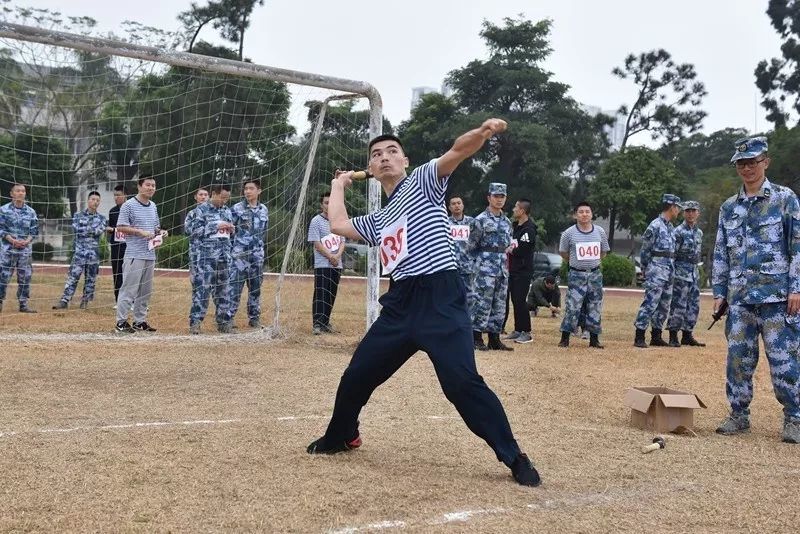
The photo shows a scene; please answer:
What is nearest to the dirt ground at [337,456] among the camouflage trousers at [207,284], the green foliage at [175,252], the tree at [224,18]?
the camouflage trousers at [207,284]

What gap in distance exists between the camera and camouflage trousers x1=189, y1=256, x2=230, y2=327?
40.0 ft

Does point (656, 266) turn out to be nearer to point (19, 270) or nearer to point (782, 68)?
point (19, 270)

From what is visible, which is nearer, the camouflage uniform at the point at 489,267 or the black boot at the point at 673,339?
the camouflage uniform at the point at 489,267

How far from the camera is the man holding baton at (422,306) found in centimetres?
477

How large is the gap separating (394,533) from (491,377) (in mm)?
5372

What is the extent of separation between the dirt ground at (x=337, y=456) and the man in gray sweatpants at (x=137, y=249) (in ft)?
5.53

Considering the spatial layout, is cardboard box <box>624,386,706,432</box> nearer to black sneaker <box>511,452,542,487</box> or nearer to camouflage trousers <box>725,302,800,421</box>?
camouflage trousers <box>725,302,800,421</box>

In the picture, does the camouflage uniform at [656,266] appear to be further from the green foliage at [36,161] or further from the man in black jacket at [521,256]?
the green foliage at [36,161]

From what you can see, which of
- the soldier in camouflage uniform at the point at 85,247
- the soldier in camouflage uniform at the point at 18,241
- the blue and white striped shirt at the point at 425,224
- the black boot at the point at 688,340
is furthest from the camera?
the soldier in camouflage uniform at the point at 85,247

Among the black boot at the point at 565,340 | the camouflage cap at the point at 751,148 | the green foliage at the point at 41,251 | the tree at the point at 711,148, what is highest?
the tree at the point at 711,148

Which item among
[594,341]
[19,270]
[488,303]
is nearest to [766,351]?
[488,303]

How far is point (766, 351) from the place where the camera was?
6.34 m

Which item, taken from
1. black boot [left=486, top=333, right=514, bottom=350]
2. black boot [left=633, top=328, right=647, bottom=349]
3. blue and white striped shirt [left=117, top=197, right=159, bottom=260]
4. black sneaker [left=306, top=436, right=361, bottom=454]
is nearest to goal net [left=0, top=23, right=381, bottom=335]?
blue and white striped shirt [left=117, top=197, right=159, bottom=260]

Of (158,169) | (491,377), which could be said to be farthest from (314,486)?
(158,169)
